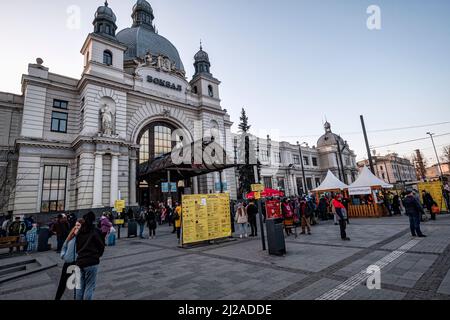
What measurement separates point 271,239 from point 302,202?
5.27 meters

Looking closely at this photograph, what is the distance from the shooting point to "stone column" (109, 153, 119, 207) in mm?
21031

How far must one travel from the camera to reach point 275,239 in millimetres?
7891

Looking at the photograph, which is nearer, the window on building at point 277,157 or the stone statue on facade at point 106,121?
the stone statue on facade at point 106,121

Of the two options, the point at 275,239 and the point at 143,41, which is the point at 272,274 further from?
the point at 143,41

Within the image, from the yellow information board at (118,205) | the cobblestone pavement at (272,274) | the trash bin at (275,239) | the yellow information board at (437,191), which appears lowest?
the cobblestone pavement at (272,274)

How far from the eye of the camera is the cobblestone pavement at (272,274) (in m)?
4.52

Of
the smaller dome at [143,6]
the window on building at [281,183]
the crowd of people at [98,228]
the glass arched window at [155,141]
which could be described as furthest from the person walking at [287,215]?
the smaller dome at [143,6]

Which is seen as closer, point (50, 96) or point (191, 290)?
point (191, 290)

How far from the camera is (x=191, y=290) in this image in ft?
16.4

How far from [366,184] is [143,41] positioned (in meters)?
33.4

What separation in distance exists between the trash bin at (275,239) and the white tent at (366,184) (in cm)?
1370

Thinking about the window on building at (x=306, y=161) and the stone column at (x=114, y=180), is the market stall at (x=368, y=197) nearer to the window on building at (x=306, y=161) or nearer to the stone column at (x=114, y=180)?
the stone column at (x=114, y=180)
